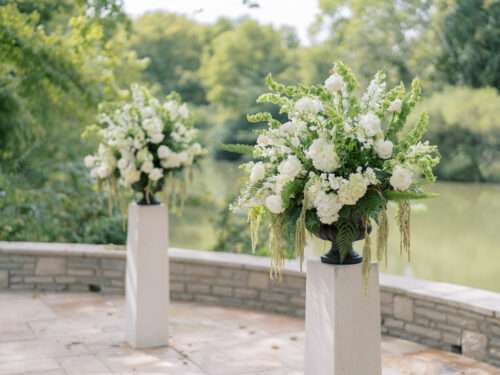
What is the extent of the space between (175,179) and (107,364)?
1452mm

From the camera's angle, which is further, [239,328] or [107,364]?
[239,328]

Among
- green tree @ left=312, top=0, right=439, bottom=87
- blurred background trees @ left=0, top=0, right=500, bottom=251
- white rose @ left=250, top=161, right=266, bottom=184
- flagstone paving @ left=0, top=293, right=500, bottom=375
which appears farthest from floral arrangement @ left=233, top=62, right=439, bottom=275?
green tree @ left=312, top=0, right=439, bottom=87

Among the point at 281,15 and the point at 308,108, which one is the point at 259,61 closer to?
the point at 281,15

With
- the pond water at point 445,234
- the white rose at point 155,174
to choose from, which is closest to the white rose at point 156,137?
the white rose at point 155,174

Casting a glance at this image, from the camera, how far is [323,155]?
327 cm

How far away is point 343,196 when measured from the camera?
3252 mm

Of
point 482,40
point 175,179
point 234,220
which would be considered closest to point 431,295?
point 175,179

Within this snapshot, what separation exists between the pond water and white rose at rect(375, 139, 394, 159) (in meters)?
8.43

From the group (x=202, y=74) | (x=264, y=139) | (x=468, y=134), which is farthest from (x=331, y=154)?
(x=202, y=74)

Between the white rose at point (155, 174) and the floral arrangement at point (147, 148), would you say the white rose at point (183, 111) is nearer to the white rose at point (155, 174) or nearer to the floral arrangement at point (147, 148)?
the floral arrangement at point (147, 148)

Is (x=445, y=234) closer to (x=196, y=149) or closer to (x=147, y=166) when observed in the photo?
(x=196, y=149)

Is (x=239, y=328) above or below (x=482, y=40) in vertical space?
below

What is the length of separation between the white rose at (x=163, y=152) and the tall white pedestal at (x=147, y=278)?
374 mm

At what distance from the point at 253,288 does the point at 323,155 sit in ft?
10.6
